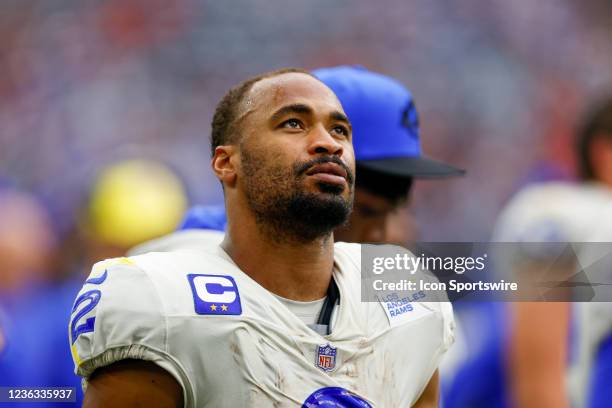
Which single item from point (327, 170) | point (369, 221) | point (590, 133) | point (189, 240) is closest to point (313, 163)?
point (327, 170)

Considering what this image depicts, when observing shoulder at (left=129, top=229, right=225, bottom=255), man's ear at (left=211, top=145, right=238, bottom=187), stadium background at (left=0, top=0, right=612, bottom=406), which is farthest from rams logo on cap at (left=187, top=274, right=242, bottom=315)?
stadium background at (left=0, top=0, right=612, bottom=406)

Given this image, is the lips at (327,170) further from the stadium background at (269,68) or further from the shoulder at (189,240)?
the stadium background at (269,68)

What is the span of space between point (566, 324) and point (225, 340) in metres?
2.36

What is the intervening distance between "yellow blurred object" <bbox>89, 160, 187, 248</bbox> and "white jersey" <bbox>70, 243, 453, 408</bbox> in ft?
7.89

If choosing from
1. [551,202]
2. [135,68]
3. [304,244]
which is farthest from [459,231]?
[304,244]

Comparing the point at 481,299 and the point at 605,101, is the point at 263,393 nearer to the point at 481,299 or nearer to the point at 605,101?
the point at 481,299

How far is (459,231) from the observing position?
5.37m

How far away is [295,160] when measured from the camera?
1937 millimetres

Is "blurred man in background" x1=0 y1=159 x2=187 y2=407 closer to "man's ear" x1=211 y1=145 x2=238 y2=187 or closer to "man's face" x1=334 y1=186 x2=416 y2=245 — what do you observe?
"man's face" x1=334 y1=186 x2=416 y2=245

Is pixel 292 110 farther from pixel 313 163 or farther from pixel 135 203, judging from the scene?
pixel 135 203

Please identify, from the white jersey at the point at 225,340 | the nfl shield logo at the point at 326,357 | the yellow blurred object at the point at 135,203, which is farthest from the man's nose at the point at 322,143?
the yellow blurred object at the point at 135,203

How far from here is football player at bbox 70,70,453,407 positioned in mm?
1743

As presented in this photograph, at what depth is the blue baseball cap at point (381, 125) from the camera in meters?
2.89

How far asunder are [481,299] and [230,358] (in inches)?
95.8
